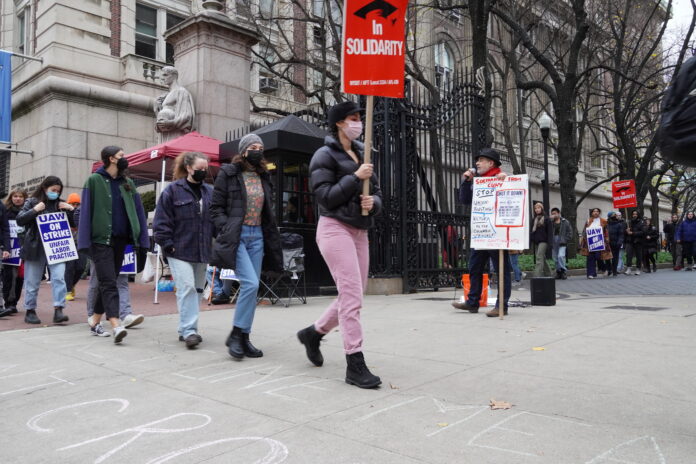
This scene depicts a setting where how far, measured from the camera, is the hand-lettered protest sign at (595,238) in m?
16.2

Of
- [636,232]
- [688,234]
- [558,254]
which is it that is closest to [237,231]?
[558,254]

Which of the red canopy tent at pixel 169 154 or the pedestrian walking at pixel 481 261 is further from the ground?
the red canopy tent at pixel 169 154

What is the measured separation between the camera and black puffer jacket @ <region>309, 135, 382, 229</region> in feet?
13.1

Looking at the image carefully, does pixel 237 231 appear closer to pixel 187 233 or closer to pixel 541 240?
pixel 187 233

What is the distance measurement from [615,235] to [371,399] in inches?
640

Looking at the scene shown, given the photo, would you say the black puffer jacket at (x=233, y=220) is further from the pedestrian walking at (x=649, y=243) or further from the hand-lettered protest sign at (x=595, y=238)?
the pedestrian walking at (x=649, y=243)

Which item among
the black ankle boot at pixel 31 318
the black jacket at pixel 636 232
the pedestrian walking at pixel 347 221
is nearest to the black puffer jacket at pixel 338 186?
the pedestrian walking at pixel 347 221

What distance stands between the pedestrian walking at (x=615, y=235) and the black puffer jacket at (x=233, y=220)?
49.7 ft

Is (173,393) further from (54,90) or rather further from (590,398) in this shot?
(54,90)

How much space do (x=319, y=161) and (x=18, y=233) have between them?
6.12 metres

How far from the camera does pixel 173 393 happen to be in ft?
12.6

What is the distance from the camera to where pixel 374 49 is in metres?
4.47

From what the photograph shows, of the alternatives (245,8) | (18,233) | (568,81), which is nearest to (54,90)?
(245,8)

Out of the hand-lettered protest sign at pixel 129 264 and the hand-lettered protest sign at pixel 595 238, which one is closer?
the hand-lettered protest sign at pixel 129 264
